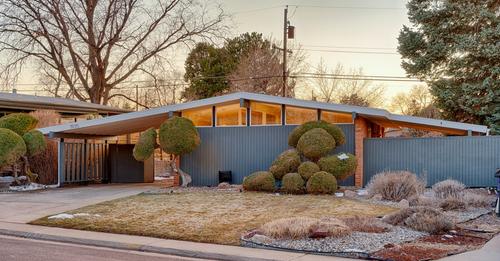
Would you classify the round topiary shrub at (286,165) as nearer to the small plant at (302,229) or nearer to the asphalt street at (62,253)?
the small plant at (302,229)

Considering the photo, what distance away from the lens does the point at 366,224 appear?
11445mm

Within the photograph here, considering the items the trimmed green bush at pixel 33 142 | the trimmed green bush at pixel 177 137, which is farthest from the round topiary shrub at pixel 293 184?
the trimmed green bush at pixel 33 142

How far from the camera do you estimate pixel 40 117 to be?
2580 cm

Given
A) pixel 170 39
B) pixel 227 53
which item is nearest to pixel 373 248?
pixel 170 39

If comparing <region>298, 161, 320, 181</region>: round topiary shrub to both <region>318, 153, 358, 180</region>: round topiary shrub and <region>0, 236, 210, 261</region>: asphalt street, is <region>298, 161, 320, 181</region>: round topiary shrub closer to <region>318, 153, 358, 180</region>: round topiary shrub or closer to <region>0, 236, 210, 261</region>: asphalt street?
<region>318, 153, 358, 180</region>: round topiary shrub

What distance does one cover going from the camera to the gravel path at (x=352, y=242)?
9.70 metres

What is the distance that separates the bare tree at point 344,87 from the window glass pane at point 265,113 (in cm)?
2520

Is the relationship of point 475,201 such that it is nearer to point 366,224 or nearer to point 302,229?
point 366,224

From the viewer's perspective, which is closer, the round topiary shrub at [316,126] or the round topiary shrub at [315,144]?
the round topiary shrub at [315,144]

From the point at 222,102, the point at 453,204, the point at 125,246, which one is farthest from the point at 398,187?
the point at 125,246

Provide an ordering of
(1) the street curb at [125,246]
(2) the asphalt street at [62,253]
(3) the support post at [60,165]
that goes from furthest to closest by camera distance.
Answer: (3) the support post at [60,165], (1) the street curb at [125,246], (2) the asphalt street at [62,253]

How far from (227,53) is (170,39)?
797 cm

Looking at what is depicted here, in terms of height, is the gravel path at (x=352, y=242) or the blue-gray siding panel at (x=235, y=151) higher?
the blue-gray siding panel at (x=235, y=151)

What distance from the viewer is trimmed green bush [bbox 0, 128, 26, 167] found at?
19.8m
